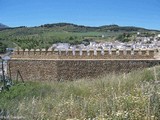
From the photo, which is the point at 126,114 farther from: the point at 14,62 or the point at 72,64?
the point at 14,62

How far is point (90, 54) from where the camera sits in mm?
27891

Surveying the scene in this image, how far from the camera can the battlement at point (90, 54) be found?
27.1 m

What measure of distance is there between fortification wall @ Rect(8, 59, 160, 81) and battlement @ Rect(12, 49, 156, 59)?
1.04 feet

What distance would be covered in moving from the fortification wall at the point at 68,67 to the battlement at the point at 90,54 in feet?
1.04

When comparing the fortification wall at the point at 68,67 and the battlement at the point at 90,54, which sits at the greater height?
the battlement at the point at 90,54

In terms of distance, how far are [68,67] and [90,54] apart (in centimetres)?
164

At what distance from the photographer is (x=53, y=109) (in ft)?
29.5

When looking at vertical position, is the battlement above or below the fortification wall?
above

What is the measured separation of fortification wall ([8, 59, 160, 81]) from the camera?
27.0m

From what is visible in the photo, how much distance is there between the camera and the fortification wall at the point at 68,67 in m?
27.0

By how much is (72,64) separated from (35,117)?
65.8 ft

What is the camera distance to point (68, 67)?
28250mm

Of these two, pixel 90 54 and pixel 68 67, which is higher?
pixel 90 54

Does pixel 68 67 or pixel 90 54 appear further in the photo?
pixel 68 67
